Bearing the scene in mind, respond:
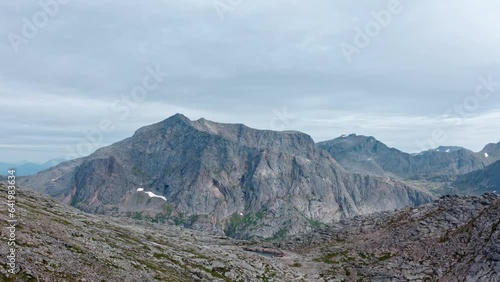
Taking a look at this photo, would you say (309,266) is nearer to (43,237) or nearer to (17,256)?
(43,237)

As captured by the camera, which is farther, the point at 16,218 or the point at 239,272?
the point at 239,272

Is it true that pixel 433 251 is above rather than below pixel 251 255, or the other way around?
above

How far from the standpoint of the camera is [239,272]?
146m

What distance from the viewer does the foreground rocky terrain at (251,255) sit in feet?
300

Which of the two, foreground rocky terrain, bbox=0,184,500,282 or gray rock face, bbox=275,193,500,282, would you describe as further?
gray rock face, bbox=275,193,500,282

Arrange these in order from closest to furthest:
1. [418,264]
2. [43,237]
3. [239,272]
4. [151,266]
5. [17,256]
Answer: [17,256], [43,237], [151,266], [239,272], [418,264]

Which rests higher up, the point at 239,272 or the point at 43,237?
the point at 43,237

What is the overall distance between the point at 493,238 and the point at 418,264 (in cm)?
2913

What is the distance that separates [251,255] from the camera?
180m

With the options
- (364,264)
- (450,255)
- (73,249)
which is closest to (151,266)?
(73,249)

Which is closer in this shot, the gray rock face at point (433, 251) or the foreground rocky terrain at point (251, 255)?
the foreground rocky terrain at point (251, 255)

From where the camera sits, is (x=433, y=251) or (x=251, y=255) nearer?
(x=433, y=251)

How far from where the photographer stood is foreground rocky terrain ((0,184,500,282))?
300ft

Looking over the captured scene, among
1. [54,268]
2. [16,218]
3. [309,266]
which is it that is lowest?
[309,266]
